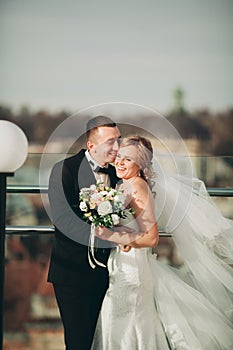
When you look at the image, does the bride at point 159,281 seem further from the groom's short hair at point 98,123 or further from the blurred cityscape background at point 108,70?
the blurred cityscape background at point 108,70

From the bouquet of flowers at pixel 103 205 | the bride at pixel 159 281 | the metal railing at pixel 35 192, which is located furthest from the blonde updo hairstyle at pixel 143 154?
the metal railing at pixel 35 192

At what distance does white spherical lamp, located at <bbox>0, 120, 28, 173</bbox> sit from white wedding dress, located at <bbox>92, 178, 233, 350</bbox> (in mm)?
518

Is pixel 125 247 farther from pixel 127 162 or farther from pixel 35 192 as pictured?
pixel 35 192

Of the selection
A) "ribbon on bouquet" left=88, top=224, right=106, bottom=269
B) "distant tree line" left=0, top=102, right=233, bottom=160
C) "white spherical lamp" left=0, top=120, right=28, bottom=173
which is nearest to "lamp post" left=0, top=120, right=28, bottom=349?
"white spherical lamp" left=0, top=120, right=28, bottom=173

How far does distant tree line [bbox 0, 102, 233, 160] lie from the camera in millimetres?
5695

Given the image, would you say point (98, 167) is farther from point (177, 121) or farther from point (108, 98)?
point (177, 121)

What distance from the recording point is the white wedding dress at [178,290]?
249cm

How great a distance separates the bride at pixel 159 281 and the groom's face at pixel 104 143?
4 centimetres

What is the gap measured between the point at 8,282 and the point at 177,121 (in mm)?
2092

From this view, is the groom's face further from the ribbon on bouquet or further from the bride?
the ribbon on bouquet

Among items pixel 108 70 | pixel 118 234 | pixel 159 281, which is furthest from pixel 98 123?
pixel 108 70

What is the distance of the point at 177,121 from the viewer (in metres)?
5.65

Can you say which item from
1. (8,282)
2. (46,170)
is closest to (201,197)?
(46,170)

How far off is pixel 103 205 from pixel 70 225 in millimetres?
194
